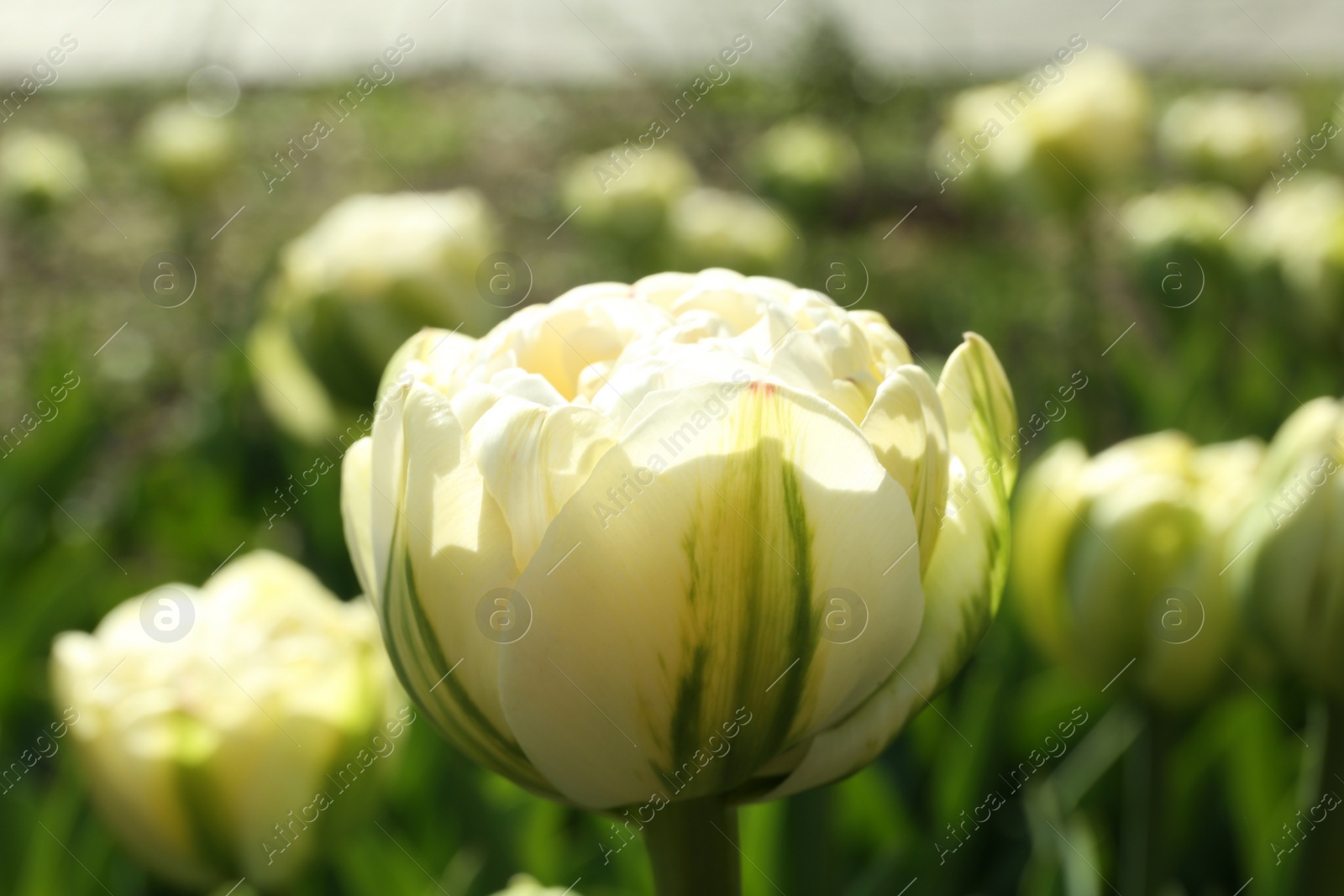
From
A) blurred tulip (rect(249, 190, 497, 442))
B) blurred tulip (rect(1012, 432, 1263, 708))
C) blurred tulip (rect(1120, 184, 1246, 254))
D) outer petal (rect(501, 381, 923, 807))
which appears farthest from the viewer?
blurred tulip (rect(1120, 184, 1246, 254))

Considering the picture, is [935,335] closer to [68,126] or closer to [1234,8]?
[1234,8]

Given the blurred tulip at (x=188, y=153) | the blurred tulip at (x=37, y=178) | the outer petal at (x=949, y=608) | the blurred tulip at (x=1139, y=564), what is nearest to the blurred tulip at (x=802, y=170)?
the blurred tulip at (x=188, y=153)

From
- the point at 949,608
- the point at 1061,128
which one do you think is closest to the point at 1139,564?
the point at 949,608

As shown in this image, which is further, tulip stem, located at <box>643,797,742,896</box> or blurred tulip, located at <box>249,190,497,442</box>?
blurred tulip, located at <box>249,190,497,442</box>

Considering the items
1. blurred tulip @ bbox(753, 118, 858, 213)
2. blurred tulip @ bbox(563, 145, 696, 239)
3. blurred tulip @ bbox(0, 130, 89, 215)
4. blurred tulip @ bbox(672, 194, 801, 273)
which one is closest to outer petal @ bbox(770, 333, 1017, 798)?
blurred tulip @ bbox(672, 194, 801, 273)

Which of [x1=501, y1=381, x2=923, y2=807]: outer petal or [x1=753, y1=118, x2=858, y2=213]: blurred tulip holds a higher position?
[x1=501, y1=381, x2=923, y2=807]: outer petal

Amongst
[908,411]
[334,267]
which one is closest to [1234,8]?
[334,267]

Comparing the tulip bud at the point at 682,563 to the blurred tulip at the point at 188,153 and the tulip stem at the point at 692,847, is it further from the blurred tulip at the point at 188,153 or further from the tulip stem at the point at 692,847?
the blurred tulip at the point at 188,153

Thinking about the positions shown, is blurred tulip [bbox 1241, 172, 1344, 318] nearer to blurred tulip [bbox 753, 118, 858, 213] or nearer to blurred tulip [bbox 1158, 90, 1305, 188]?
blurred tulip [bbox 1158, 90, 1305, 188]

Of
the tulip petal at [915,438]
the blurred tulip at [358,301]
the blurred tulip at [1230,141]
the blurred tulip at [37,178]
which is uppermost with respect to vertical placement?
the blurred tulip at [37,178]
